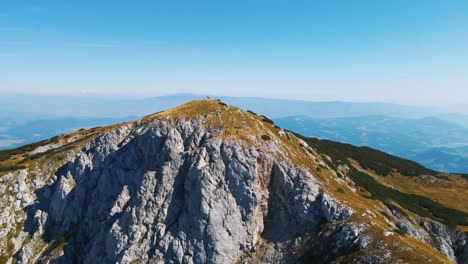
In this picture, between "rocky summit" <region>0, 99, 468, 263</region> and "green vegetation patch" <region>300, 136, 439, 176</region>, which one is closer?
"rocky summit" <region>0, 99, 468, 263</region>

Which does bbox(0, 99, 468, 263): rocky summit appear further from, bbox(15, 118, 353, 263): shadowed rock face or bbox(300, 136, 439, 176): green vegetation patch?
bbox(300, 136, 439, 176): green vegetation patch

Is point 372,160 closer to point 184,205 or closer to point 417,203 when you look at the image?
point 417,203

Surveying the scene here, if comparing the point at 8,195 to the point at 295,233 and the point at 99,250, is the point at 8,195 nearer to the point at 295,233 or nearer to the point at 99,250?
the point at 99,250

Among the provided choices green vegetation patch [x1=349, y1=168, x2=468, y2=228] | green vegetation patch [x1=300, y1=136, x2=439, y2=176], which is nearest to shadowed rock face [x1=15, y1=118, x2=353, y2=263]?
green vegetation patch [x1=349, y1=168, x2=468, y2=228]

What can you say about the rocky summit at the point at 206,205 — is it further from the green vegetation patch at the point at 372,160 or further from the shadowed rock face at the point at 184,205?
the green vegetation patch at the point at 372,160

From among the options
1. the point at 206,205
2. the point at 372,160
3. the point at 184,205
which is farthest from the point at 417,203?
the point at 184,205

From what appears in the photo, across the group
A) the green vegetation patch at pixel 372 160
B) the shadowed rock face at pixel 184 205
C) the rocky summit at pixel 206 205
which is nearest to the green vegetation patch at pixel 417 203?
the rocky summit at pixel 206 205

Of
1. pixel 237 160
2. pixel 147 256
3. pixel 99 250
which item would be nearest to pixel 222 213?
pixel 237 160
